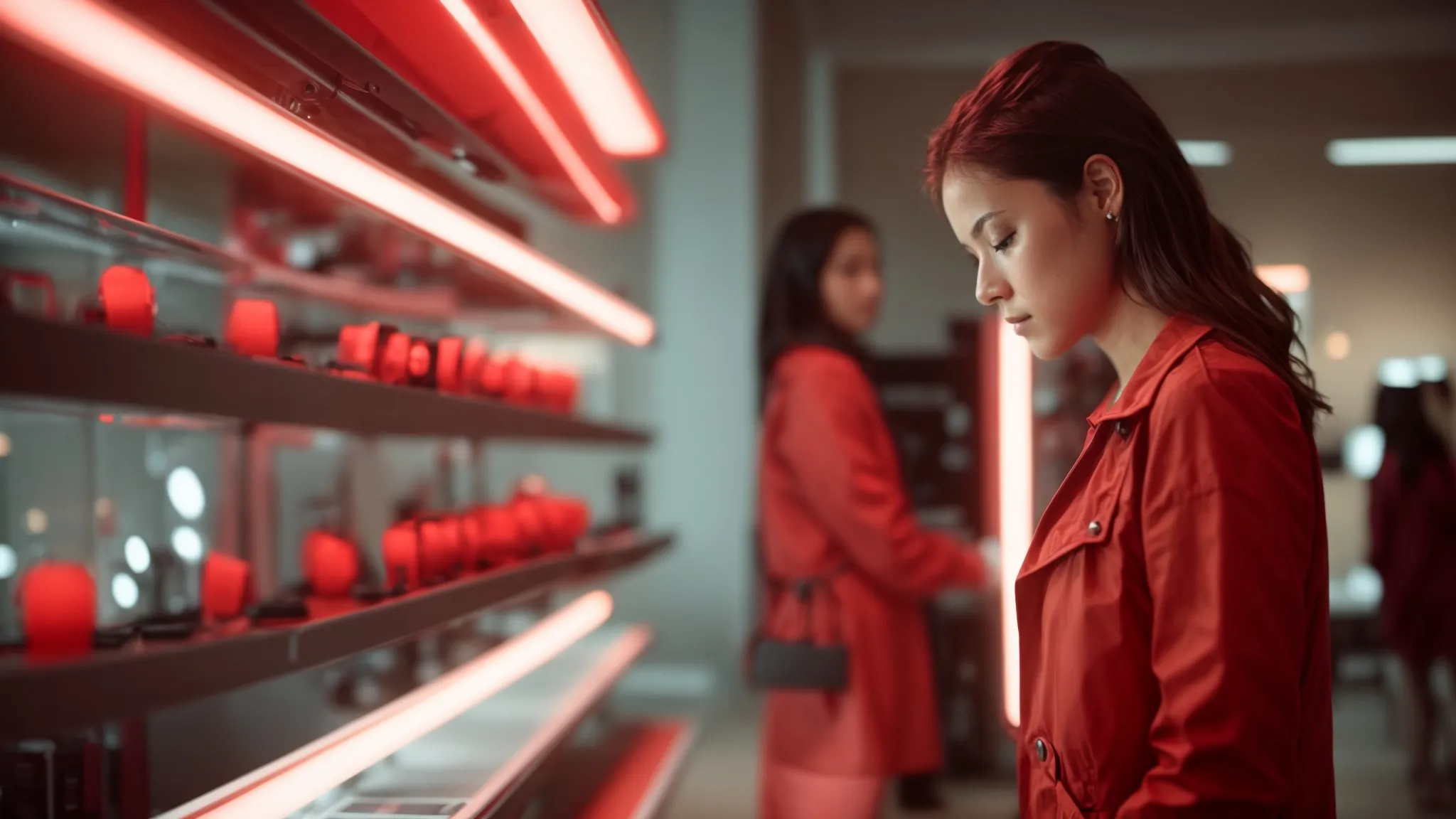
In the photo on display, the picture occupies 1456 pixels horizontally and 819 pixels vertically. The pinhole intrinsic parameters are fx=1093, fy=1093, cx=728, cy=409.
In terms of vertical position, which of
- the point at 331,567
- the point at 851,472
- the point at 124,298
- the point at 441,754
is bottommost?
the point at 441,754

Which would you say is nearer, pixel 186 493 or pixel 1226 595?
pixel 1226 595

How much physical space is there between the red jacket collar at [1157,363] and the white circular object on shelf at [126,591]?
1723mm

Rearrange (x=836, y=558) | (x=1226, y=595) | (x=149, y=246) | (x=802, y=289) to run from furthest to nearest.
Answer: (x=802, y=289) → (x=836, y=558) → (x=149, y=246) → (x=1226, y=595)

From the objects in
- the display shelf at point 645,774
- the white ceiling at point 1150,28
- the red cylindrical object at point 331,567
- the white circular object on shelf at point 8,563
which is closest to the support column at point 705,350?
the white ceiling at point 1150,28

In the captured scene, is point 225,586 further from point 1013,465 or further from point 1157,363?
point 1013,465

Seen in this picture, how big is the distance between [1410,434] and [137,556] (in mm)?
4748

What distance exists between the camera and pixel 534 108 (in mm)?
1996

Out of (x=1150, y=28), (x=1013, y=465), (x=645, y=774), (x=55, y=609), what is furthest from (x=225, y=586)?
(x=1150, y=28)

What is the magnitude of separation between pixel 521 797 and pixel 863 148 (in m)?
7.11

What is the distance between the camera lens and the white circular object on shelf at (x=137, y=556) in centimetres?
197

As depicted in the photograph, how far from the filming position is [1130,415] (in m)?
1.06

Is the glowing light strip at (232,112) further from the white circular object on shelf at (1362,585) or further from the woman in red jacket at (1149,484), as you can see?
the white circular object on shelf at (1362,585)

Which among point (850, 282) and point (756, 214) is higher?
point (756, 214)

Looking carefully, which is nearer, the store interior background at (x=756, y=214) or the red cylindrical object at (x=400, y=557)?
the red cylindrical object at (x=400, y=557)
